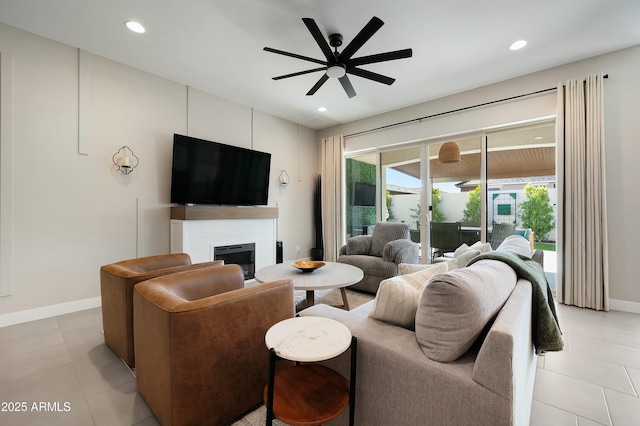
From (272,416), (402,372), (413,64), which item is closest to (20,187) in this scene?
(272,416)

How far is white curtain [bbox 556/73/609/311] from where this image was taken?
2.92 metres

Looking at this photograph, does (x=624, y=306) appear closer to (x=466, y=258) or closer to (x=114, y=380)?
(x=466, y=258)

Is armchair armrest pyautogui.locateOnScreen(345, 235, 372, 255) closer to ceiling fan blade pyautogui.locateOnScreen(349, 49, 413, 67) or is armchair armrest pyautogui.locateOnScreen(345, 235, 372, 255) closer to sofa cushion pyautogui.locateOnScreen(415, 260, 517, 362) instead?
ceiling fan blade pyautogui.locateOnScreen(349, 49, 413, 67)

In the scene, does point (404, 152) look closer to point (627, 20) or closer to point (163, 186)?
point (627, 20)

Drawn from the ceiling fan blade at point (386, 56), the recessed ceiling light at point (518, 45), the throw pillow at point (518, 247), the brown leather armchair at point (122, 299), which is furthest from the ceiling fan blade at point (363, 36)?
the brown leather armchair at point (122, 299)

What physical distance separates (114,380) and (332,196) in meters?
4.17

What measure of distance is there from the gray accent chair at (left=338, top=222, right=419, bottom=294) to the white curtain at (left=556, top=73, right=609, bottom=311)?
1.68 meters

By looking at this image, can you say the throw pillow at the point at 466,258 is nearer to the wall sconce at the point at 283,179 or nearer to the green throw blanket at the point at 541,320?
the green throw blanket at the point at 541,320

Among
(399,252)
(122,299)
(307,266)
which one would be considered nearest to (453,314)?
(307,266)

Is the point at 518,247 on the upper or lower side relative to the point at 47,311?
upper

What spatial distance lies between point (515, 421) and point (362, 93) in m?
3.93

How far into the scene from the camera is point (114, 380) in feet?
5.67

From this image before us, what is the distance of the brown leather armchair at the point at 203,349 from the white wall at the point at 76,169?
7.02 feet

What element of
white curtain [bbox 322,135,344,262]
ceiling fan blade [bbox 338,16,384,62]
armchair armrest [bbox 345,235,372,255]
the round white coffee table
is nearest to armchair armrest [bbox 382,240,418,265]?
armchair armrest [bbox 345,235,372,255]
